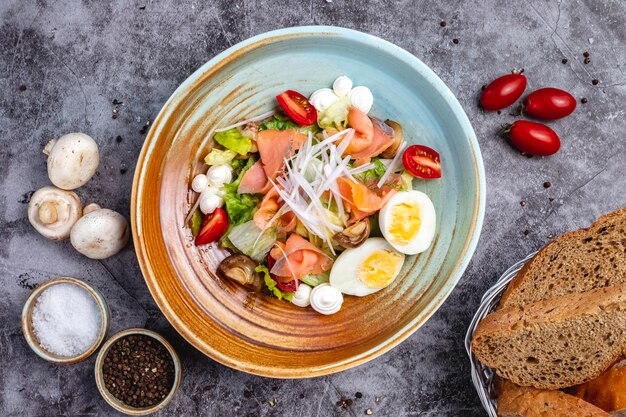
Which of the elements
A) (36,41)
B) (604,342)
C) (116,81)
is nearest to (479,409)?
(604,342)

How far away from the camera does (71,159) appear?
2605mm

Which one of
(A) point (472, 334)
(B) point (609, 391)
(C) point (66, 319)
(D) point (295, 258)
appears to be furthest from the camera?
(C) point (66, 319)

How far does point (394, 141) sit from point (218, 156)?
2.27 ft

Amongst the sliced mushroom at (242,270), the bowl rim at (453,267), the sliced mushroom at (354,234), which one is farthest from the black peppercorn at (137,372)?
the sliced mushroom at (354,234)

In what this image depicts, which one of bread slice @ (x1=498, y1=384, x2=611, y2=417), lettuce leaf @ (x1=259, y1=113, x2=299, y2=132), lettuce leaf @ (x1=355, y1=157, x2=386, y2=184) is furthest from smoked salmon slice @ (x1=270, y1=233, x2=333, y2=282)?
bread slice @ (x1=498, y1=384, x2=611, y2=417)

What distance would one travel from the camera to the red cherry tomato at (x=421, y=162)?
7.98 ft

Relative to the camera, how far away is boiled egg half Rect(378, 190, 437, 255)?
2.39 metres

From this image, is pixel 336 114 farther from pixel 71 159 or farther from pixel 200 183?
pixel 71 159

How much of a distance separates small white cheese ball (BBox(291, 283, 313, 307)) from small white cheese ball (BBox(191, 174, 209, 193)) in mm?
547

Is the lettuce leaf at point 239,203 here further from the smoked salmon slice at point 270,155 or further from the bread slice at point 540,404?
the bread slice at point 540,404

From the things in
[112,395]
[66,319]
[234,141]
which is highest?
[234,141]

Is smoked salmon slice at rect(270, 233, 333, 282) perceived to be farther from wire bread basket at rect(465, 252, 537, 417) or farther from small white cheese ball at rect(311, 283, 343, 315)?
wire bread basket at rect(465, 252, 537, 417)

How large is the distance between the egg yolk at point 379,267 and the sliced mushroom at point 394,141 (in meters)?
0.39

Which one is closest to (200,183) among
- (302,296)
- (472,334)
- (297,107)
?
(297,107)
